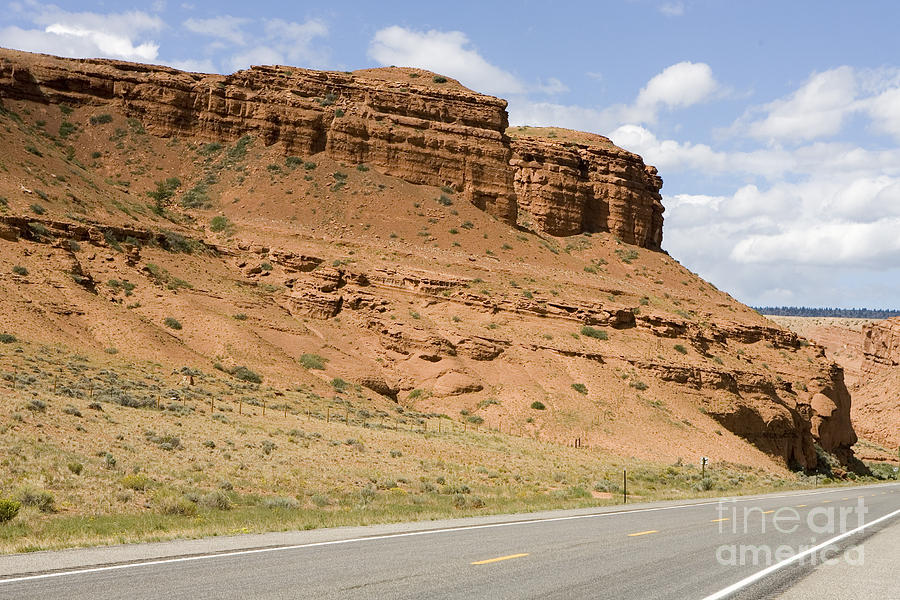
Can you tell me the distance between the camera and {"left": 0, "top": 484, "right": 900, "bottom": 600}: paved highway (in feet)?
31.9

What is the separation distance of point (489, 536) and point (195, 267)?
42736mm

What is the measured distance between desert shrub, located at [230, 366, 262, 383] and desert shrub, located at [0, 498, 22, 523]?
26486 mm

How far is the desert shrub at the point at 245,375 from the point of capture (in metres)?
42.2

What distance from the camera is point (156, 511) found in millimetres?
17969

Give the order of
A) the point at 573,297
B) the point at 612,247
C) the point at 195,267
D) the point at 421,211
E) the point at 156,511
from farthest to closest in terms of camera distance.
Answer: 1. the point at 612,247
2. the point at 421,211
3. the point at 573,297
4. the point at 195,267
5. the point at 156,511

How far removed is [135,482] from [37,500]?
9.39 ft

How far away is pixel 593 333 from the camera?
183ft

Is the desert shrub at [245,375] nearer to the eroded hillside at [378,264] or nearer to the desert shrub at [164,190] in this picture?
the eroded hillside at [378,264]

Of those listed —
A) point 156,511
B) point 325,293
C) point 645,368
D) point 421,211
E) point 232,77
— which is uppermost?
point 232,77

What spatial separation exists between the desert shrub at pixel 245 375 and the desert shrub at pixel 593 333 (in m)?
22.7

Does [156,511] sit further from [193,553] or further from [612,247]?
[612,247]

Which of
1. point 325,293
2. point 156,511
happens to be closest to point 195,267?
point 325,293

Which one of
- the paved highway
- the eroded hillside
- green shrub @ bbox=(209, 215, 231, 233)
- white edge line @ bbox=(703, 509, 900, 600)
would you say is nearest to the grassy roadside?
the paved highway

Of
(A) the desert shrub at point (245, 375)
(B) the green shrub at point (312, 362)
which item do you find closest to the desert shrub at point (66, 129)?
(B) the green shrub at point (312, 362)
